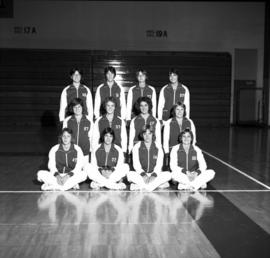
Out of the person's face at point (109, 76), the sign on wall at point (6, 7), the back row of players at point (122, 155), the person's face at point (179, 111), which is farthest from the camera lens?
the sign on wall at point (6, 7)

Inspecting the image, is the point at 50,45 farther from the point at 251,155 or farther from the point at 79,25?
the point at 251,155

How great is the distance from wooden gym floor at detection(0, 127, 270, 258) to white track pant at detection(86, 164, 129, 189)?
226 mm

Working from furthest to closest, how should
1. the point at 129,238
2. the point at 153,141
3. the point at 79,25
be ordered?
the point at 79,25, the point at 153,141, the point at 129,238

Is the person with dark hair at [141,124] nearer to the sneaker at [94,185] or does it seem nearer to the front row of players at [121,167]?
→ the front row of players at [121,167]

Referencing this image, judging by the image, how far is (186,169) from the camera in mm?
6062

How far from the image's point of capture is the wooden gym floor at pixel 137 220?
Answer: 3.48 metres

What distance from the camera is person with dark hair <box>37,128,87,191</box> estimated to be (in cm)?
569

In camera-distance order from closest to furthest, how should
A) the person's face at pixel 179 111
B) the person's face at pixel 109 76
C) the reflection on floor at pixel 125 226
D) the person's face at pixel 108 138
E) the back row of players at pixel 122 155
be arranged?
the reflection on floor at pixel 125 226
the back row of players at pixel 122 155
the person's face at pixel 108 138
the person's face at pixel 179 111
the person's face at pixel 109 76

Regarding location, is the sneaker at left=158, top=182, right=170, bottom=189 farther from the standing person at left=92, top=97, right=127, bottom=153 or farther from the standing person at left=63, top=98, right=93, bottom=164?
the standing person at left=63, top=98, right=93, bottom=164

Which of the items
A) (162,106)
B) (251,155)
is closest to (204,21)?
(251,155)

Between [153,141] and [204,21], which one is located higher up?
[204,21]

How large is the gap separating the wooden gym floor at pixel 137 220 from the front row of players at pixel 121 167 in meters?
0.20

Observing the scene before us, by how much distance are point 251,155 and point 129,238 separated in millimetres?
5876

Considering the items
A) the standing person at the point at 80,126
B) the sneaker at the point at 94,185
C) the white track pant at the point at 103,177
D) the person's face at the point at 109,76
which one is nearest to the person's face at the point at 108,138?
the white track pant at the point at 103,177
